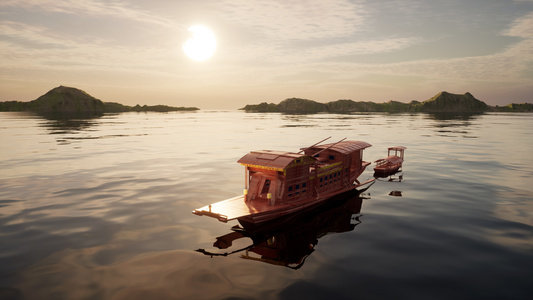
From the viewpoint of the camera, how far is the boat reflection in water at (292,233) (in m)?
16.0

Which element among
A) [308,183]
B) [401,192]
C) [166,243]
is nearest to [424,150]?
[401,192]

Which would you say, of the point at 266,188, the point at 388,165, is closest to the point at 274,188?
the point at 266,188

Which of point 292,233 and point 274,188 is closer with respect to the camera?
point 292,233

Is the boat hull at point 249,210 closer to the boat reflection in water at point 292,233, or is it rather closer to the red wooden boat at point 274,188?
the red wooden boat at point 274,188

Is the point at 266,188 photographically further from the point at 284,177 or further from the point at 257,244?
the point at 257,244

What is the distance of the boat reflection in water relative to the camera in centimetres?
1599

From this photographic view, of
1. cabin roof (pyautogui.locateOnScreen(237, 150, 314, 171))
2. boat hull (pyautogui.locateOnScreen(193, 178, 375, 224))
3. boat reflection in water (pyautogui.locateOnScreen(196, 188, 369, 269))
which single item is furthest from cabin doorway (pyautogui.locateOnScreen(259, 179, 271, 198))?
boat reflection in water (pyautogui.locateOnScreen(196, 188, 369, 269))

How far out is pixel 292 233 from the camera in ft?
62.5

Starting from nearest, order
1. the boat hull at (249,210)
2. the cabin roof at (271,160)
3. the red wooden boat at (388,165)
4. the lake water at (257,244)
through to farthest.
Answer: the lake water at (257,244) < the boat hull at (249,210) < the cabin roof at (271,160) < the red wooden boat at (388,165)

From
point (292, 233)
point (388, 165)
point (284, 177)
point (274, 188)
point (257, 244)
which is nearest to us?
point (257, 244)

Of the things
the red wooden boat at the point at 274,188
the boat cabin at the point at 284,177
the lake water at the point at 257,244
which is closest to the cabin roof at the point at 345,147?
the boat cabin at the point at 284,177

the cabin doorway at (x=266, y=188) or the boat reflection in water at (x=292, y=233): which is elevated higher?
the cabin doorway at (x=266, y=188)

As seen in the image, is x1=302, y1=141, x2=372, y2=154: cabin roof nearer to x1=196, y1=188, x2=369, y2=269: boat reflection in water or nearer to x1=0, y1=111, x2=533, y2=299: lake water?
x1=0, y1=111, x2=533, y2=299: lake water

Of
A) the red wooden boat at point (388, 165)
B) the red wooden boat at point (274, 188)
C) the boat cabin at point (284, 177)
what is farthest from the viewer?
the red wooden boat at point (388, 165)
